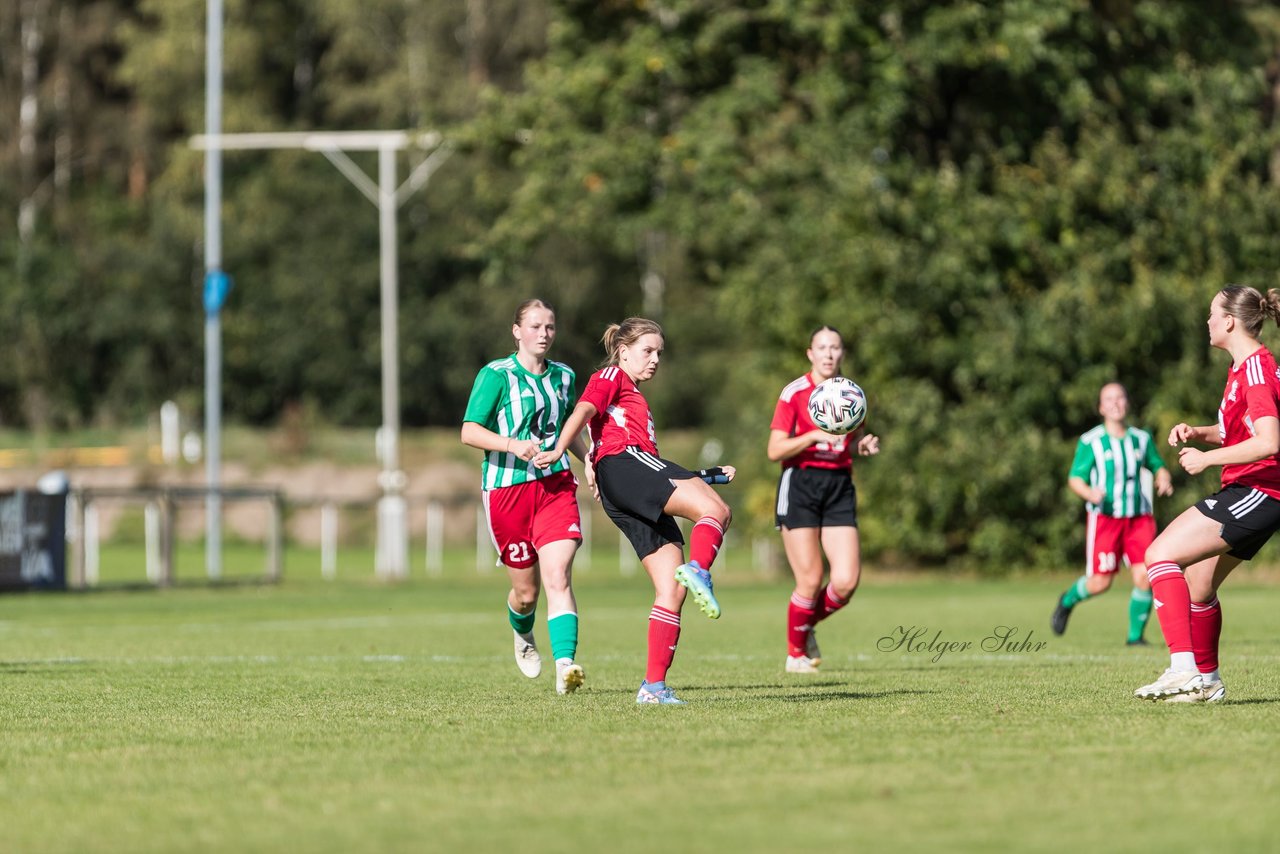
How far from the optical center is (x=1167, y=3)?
106 ft

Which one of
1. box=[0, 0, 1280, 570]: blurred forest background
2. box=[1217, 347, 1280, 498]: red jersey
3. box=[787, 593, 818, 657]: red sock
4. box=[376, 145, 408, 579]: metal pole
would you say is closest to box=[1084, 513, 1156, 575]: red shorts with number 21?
box=[787, 593, 818, 657]: red sock

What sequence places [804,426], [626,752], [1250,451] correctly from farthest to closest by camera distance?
1. [804,426]
2. [1250,451]
3. [626,752]

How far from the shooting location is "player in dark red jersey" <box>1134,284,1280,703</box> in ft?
30.5

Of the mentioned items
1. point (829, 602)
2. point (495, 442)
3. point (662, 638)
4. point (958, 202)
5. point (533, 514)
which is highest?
point (958, 202)

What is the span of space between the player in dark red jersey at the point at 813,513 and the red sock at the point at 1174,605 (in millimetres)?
3169

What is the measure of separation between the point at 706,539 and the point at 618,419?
2.68ft

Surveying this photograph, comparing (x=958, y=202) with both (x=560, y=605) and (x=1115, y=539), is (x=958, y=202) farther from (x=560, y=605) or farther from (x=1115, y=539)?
(x=560, y=605)

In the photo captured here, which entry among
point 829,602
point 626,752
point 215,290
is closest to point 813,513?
point 829,602

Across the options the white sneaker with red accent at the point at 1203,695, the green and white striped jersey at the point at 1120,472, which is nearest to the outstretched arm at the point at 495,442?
the white sneaker with red accent at the point at 1203,695

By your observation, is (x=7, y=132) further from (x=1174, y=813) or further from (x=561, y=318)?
(x=1174, y=813)

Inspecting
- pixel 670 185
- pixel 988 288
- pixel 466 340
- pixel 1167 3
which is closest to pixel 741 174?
pixel 670 185

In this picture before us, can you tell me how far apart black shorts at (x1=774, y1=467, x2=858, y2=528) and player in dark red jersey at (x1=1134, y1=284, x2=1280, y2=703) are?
10.9 feet

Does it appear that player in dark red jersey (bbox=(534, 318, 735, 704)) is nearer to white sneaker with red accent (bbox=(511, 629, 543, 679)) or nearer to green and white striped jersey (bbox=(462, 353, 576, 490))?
green and white striped jersey (bbox=(462, 353, 576, 490))

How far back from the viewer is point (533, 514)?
10656 mm
